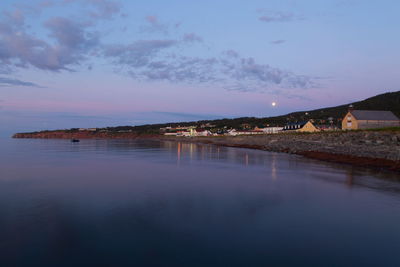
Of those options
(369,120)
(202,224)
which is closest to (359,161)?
(202,224)

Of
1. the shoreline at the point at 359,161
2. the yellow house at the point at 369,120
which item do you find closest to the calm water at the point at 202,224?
the shoreline at the point at 359,161

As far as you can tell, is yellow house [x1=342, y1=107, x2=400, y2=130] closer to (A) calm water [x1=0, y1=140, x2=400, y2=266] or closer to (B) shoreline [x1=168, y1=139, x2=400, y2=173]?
(B) shoreline [x1=168, y1=139, x2=400, y2=173]

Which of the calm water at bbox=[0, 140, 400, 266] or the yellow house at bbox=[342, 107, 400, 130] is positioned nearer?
the calm water at bbox=[0, 140, 400, 266]

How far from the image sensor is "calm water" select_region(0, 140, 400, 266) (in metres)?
8.55

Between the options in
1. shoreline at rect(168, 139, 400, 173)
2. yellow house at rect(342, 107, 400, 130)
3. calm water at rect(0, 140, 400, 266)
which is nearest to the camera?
calm water at rect(0, 140, 400, 266)

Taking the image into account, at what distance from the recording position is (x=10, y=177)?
79.3ft

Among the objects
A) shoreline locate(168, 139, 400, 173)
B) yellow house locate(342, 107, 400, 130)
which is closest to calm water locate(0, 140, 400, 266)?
shoreline locate(168, 139, 400, 173)

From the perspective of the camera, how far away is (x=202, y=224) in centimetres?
Result: 1144

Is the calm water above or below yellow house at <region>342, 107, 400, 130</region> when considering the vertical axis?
below

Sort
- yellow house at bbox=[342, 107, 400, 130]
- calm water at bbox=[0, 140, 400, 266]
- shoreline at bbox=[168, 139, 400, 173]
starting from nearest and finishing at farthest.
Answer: calm water at bbox=[0, 140, 400, 266], shoreline at bbox=[168, 139, 400, 173], yellow house at bbox=[342, 107, 400, 130]

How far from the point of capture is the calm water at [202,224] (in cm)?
855

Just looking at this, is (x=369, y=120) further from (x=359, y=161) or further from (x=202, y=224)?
(x=202, y=224)

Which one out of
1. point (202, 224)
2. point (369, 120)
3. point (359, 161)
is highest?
point (369, 120)

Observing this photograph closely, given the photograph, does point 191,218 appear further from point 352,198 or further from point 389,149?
point 389,149
